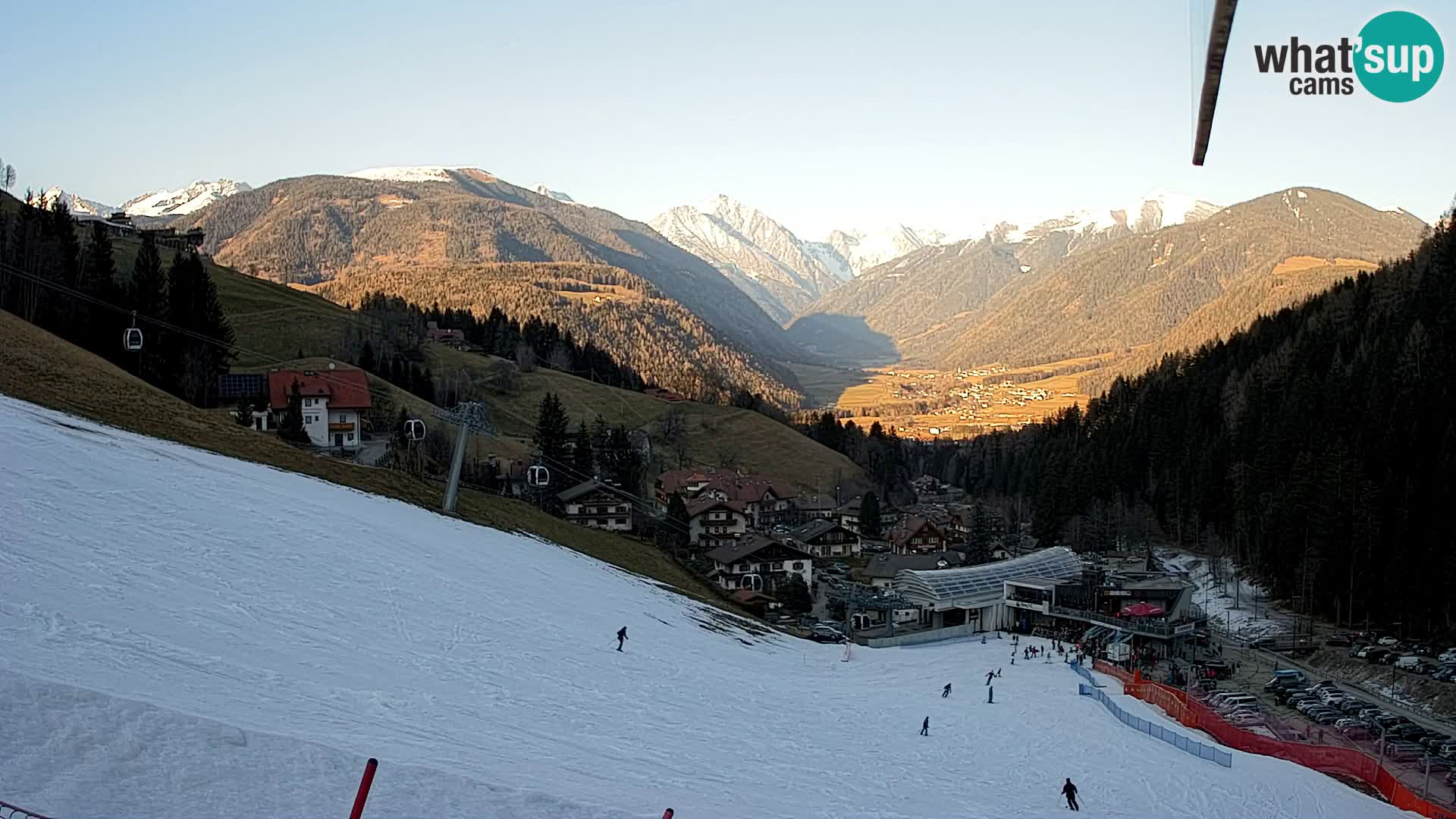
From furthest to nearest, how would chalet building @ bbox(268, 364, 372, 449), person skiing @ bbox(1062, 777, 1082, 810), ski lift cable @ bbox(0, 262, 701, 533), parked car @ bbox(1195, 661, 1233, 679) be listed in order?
chalet building @ bbox(268, 364, 372, 449) → ski lift cable @ bbox(0, 262, 701, 533) → parked car @ bbox(1195, 661, 1233, 679) → person skiing @ bbox(1062, 777, 1082, 810)

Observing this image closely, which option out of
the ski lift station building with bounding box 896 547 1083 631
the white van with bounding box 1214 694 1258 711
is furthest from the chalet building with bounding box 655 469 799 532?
the white van with bounding box 1214 694 1258 711

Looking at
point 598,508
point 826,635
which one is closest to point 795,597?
point 826,635

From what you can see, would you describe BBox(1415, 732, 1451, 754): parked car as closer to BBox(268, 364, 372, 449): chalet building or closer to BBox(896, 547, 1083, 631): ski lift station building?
BBox(896, 547, 1083, 631): ski lift station building

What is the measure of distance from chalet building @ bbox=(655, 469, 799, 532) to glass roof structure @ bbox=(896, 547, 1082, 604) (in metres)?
33.6

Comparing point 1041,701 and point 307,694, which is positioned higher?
point 307,694

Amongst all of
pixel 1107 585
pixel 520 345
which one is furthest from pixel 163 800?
pixel 520 345

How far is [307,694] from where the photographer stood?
18.8m

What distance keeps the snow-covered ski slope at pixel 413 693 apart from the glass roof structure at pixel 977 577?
23484 mm

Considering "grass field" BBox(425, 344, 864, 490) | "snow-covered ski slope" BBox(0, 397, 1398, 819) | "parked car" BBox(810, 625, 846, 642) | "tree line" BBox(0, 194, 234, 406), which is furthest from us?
"grass field" BBox(425, 344, 864, 490)

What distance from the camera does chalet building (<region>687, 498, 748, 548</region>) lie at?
93250mm

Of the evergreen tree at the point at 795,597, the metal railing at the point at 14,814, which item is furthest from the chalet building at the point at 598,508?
the metal railing at the point at 14,814

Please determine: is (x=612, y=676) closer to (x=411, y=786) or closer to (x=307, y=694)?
(x=307, y=694)

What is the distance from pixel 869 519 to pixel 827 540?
13.3 meters

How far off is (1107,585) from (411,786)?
5985 cm
